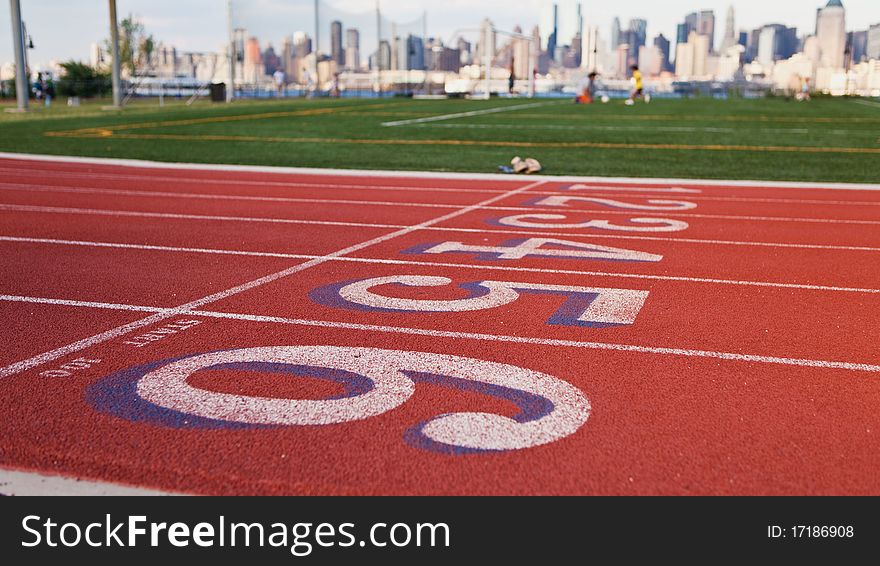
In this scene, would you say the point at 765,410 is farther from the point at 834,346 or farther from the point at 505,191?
the point at 505,191

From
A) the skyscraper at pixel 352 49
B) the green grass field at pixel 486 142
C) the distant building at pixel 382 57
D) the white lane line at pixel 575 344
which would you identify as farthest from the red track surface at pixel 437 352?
the distant building at pixel 382 57

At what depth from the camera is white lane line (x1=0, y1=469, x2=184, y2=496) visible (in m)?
3.35

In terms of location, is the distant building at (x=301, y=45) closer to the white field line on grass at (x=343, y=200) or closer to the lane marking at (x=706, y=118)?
the lane marking at (x=706, y=118)

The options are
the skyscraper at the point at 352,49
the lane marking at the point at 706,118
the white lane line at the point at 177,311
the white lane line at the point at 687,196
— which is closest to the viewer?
the white lane line at the point at 177,311

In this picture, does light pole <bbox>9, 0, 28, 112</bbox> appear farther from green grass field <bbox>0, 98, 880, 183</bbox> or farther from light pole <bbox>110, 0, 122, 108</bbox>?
light pole <bbox>110, 0, 122, 108</bbox>

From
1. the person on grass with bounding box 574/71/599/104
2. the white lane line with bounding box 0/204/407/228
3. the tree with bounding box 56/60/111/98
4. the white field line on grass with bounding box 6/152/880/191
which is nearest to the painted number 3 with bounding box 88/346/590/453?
the white lane line with bounding box 0/204/407/228

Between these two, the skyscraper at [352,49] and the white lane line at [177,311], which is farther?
the skyscraper at [352,49]

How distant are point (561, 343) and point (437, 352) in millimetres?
719

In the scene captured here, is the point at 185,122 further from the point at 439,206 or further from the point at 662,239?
the point at 662,239

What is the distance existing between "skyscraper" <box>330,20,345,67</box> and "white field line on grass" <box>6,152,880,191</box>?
4805 centimetres

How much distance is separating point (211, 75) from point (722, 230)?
163 ft

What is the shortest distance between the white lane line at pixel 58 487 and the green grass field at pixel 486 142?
1277cm

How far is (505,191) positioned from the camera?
43.0 ft

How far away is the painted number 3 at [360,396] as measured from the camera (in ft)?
13.0
